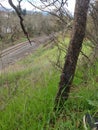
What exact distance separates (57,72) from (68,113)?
1997mm

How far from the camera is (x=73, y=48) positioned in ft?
10.6

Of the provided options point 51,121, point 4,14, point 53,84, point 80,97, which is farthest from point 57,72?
point 51,121

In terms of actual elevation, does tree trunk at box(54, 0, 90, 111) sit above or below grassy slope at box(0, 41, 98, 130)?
above

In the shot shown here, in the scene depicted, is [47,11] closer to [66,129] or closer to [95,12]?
[95,12]

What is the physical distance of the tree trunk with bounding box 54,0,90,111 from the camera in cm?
316

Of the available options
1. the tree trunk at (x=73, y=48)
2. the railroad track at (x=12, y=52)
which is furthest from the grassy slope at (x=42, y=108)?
the railroad track at (x=12, y=52)

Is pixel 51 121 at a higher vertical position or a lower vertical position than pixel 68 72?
lower

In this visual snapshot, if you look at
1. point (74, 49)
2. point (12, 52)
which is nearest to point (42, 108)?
point (74, 49)

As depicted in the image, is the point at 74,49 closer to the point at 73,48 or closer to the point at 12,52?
the point at 73,48

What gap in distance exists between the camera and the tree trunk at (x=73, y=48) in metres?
3.16

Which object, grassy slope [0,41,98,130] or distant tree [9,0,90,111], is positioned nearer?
grassy slope [0,41,98,130]

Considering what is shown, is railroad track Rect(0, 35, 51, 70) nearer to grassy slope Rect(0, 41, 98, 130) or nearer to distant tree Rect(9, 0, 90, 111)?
grassy slope Rect(0, 41, 98, 130)

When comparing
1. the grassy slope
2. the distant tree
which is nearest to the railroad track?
the grassy slope

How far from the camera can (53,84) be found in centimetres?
397
